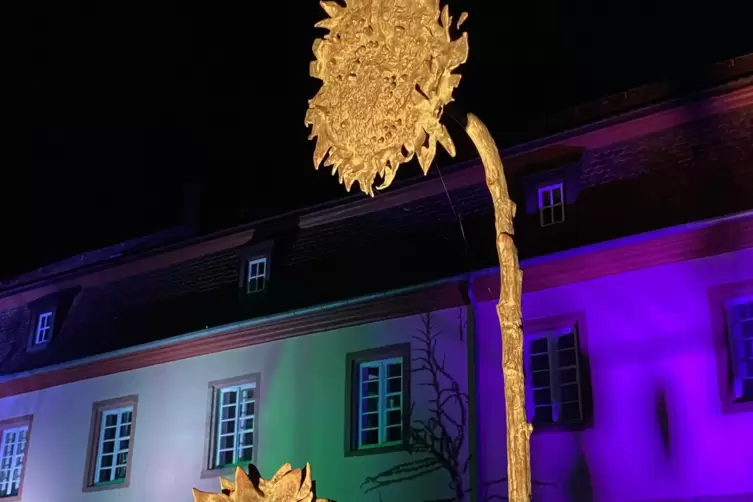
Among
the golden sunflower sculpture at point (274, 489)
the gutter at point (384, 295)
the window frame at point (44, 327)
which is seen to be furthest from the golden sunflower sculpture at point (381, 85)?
the window frame at point (44, 327)

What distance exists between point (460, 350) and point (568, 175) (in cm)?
284

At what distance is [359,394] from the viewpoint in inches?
521

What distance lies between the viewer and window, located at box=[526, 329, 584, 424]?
37.1ft

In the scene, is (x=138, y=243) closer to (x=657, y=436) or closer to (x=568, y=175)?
(x=568, y=175)

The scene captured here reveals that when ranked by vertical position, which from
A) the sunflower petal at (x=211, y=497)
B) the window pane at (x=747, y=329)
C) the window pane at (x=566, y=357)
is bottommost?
the sunflower petal at (x=211, y=497)

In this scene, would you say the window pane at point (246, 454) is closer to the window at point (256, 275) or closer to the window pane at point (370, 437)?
the window pane at point (370, 437)

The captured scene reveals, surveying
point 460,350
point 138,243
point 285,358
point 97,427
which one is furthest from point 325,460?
point 138,243

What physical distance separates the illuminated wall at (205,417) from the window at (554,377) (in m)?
0.99

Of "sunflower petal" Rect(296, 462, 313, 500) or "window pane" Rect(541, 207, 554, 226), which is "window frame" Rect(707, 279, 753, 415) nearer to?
"window pane" Rect(541, 207, 554, 226)

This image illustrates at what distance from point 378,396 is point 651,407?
418 centimetres

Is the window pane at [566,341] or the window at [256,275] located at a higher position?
the window at [256,275]

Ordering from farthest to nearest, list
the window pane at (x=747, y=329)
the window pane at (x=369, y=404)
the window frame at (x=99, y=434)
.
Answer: the window frame at (x=99, y=434)
the window pane at (x=369, y=404)
the window pane at (x=747, y=329)

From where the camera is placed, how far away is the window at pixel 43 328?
17969 millimetres

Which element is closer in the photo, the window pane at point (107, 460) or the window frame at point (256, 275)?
the window frame at point (256, 275)
